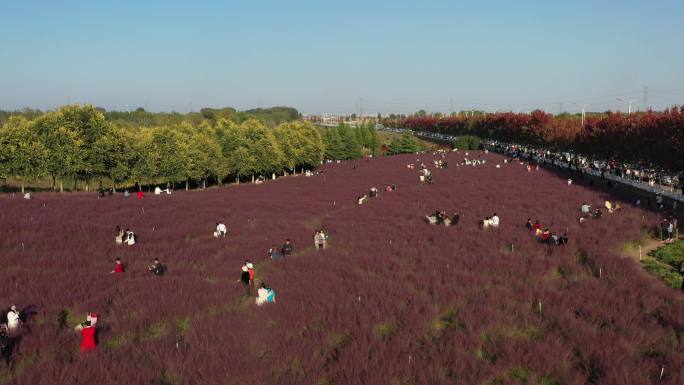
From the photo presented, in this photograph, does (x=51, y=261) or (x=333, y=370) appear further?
(x=51, y=261)

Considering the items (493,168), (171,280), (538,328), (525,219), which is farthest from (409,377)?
(493,168)

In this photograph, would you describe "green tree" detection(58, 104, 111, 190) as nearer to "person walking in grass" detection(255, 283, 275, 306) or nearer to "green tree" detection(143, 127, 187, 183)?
"green tree" detection(143, 127, 187, 183)

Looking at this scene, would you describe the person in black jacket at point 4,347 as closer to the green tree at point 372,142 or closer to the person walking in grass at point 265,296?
the person walking in grass at point 265,296

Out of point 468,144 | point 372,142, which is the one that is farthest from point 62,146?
point 468,144

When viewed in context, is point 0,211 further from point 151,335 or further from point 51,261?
point 151,335

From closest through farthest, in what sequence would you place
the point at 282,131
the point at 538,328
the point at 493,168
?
the point at 538,328
the point at 493,168
the point at 282,131

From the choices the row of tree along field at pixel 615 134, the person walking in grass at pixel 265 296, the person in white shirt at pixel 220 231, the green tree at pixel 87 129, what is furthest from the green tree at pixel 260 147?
the person walking in grass at pixel 265 296
